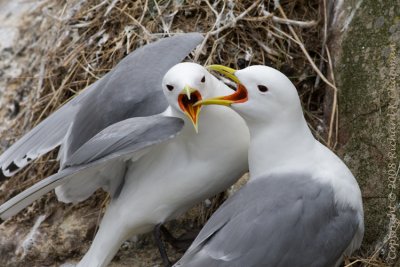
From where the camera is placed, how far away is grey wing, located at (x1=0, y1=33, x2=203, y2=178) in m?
3.69

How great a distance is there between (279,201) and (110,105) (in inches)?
33.6

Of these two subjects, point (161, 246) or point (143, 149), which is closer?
point (143, 149)

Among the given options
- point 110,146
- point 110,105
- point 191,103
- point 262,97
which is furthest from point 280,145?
point 110,105

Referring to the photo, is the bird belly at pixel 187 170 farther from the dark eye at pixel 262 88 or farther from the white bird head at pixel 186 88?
the dark eye at pixel 262 88

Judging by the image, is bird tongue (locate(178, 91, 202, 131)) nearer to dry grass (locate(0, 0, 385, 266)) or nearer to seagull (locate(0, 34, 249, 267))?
seagull (locate(0, 34, 249, 267))

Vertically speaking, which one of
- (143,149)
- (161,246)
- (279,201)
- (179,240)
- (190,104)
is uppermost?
(190,104)

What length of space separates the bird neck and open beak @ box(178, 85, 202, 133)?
8.7 inches

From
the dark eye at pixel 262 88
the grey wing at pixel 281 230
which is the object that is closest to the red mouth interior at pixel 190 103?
the dark eye at pixel 262 88

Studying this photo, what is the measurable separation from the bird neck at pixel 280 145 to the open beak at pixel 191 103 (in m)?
0.22

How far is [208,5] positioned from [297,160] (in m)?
1.37

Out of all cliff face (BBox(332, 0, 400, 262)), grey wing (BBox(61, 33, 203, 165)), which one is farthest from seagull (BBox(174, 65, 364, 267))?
grey wing (BBox(61, 33, 203, 165))

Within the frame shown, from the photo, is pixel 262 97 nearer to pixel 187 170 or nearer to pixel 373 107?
pixel 187 170

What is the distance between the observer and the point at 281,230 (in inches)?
123

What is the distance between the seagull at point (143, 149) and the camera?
3.35 metres
